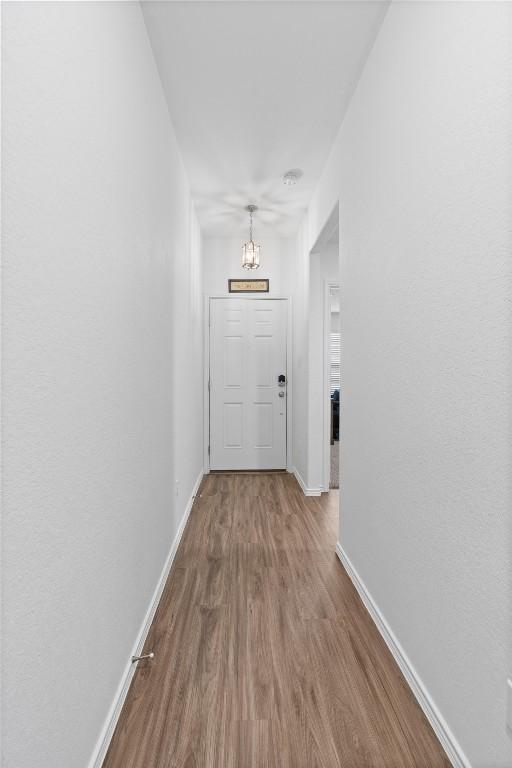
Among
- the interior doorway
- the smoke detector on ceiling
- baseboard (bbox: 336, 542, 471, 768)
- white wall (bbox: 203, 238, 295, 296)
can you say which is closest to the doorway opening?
the interior doorway

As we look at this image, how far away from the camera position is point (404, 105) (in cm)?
159

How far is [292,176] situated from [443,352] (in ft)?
7.78

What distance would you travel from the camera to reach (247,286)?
458cm

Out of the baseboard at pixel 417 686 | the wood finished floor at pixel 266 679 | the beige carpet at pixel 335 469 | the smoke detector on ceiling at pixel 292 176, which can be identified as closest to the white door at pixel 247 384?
the beige carpet at pixel 335 469

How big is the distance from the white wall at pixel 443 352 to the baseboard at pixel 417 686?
3cm

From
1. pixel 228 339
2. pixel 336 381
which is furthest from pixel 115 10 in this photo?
pixel 336 381

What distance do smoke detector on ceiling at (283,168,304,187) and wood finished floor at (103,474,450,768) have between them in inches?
104

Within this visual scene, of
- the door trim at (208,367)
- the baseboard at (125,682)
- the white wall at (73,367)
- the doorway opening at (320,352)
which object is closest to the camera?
the white wall at (73,367)

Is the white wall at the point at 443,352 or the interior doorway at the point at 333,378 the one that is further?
the interior doorway at the point at 333,378

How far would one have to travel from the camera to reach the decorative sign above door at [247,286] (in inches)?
180

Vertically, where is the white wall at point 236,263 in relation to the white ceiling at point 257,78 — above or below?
below

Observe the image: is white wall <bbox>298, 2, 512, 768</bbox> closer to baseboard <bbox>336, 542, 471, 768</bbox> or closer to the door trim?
baseboard <bbox>336, 542, 471, 768</bbox>

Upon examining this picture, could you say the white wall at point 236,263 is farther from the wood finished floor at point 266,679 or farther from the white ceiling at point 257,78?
the wood finished floor at point 266,679

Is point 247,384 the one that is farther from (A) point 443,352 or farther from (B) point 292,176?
(A) point 443,352
